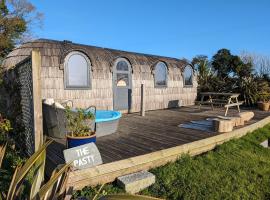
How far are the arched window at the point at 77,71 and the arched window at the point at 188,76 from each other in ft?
21.2

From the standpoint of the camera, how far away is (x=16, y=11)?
24.8 meters

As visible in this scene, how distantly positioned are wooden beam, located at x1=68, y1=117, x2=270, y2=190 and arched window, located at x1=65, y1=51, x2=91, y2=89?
5.35 m

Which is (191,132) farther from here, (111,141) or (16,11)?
(16,11)

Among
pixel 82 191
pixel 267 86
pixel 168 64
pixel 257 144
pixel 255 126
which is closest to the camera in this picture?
pixel 82 191

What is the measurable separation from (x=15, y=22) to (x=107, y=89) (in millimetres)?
18058

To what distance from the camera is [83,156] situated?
3.67m

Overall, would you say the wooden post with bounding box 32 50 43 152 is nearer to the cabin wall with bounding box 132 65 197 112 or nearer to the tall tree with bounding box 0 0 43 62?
the cabin wall with bounding box 132 65 197 112

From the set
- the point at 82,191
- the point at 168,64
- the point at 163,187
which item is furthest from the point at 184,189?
the point at 168,64

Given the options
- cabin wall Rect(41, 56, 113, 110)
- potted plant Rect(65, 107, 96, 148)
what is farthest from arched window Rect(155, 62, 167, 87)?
potted plant Rect(65, 107, 96, 148)

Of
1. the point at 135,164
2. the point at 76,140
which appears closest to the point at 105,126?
the point at 76,140

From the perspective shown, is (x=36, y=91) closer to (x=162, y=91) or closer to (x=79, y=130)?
(x=79, y=130)

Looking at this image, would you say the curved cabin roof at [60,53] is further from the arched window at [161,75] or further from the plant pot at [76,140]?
the plant pot at [76,140]

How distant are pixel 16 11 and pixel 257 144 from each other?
26.7 m

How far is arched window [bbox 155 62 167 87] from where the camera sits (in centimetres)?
1186
